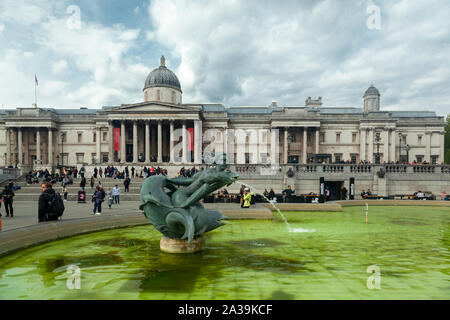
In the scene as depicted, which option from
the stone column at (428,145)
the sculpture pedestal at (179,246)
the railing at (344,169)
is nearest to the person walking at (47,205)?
the sculpture pedestal at (179,246)

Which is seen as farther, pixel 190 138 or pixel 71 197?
pixel 190 138

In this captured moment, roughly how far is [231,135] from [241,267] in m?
45.9

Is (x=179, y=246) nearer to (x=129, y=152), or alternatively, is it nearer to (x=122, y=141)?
(x=122, y=141)

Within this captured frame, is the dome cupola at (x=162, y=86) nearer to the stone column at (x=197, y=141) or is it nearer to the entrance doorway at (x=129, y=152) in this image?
the stone column at (x=197, y=141)

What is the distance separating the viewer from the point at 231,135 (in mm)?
51469

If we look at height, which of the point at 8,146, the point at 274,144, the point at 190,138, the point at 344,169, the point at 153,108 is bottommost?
the point at 344,169

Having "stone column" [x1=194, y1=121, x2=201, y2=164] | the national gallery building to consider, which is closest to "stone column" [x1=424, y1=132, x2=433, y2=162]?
the national gallery building

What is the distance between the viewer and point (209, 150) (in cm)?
5056

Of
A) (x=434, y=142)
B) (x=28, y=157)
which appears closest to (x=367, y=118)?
(x=434, y=142)

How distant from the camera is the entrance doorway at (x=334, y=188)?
25719mm

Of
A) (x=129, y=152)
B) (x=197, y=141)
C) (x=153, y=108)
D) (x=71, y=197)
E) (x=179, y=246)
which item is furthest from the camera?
(x=129, y=152)

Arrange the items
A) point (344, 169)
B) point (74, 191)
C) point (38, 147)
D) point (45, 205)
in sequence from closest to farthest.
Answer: point (45, 205) → point (74, 191) → point (344, 169) → point (38, 147)

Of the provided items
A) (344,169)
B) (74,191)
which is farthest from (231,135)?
(74,191)

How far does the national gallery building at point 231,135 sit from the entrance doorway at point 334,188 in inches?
868
